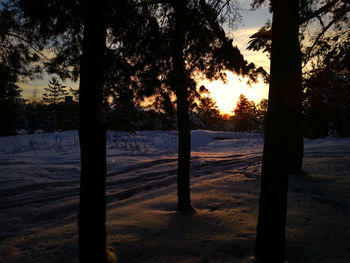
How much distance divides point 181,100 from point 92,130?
6.79ft

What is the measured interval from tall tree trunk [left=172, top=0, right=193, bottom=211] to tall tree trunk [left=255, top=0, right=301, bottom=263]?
1.85 metres

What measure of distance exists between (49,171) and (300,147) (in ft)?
28.3

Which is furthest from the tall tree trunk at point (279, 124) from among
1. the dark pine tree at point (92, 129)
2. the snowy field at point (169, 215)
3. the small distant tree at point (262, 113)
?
the small distant tree at point (262, 113)

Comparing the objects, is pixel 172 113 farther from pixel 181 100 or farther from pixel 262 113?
pixel 262 113

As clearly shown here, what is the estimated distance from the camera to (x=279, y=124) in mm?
2023

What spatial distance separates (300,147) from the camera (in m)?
6.34

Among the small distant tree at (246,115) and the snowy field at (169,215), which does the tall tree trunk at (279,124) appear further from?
the small distant tree at (246,115)

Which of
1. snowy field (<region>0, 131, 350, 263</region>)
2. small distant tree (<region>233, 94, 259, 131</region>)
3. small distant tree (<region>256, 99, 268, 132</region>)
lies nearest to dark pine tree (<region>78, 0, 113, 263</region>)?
snowy field (<region>0, 131, 350, 263</region>)

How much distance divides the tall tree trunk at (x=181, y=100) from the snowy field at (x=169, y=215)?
0.49 metres

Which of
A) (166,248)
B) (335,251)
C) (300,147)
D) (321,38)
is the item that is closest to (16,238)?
(166,248)

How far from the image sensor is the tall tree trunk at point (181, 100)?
140 inches

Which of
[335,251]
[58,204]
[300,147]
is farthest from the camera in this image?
[300,147]

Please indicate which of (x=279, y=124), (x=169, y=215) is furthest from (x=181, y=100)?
(x=169, y=215)

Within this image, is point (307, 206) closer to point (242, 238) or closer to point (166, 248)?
point (242, 238)
